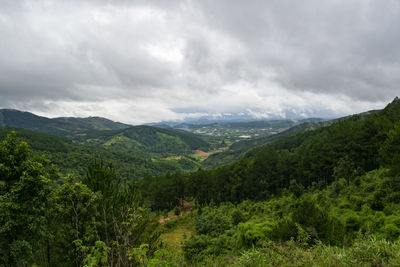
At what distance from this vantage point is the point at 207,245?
24.3m

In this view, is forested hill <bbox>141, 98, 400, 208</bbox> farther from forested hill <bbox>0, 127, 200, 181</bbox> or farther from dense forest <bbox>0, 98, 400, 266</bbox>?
forested hill <bbox>0, 127, 200, 181</bbox>

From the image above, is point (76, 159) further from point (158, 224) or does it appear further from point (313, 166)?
point (158, 224)

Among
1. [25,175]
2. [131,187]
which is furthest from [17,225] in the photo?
[131,187]

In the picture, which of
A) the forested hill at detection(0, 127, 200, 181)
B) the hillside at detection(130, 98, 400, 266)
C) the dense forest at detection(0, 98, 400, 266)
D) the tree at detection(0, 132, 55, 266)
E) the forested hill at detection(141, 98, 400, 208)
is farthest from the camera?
the forested hill at detection(0, 127, 200, 181)

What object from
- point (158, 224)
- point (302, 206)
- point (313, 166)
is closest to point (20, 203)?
point (158, 224)

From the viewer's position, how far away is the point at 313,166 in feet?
145

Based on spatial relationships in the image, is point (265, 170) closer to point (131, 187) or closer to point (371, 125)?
point (371, 125)

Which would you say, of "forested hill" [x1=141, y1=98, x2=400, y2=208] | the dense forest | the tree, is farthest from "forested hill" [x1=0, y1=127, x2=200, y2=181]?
the tree

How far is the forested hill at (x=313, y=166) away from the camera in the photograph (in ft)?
117

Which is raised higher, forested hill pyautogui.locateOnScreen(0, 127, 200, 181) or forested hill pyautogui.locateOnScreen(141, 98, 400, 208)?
forested hill pyautogui.locateOnScreen(141, 98, 400, 208)

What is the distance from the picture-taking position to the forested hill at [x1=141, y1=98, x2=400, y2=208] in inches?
1400

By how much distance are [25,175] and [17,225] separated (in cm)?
Result: 256

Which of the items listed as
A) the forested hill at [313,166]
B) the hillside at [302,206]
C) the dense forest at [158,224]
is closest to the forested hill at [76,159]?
the forested hill at [313,166]

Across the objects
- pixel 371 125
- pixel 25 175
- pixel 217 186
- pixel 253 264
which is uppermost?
pixel 371 125
